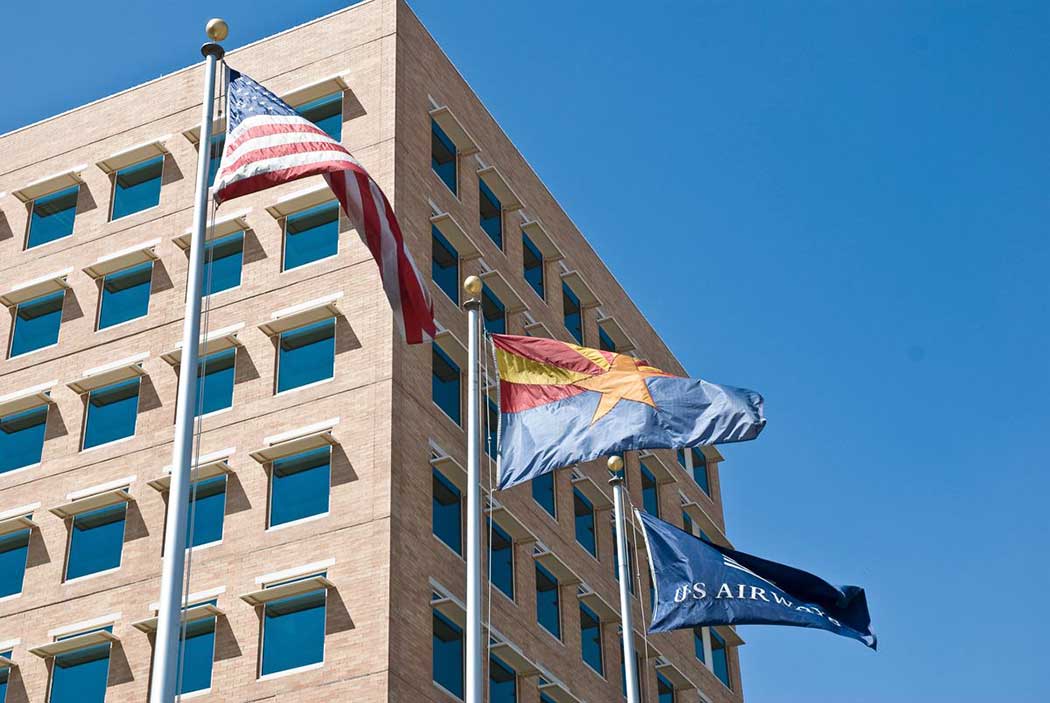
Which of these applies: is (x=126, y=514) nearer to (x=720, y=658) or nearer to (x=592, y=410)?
(x=592, y=410)

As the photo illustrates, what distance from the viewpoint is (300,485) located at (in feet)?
111

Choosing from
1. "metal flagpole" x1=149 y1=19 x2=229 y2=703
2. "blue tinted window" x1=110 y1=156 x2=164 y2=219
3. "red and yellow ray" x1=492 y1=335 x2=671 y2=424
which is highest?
"blue tinted window" x1=110 y1=156 x2=164 y2=219

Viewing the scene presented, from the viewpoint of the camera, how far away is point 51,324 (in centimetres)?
3988

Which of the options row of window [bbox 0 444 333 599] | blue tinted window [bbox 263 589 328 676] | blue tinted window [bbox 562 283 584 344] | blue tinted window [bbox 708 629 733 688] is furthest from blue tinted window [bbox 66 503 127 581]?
blue tinted window [bbox 708 629 733 688]

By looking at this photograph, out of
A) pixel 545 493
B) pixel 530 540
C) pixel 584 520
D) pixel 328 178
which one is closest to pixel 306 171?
pixel 328 178

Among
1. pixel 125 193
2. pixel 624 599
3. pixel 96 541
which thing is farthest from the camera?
pixel 125 193

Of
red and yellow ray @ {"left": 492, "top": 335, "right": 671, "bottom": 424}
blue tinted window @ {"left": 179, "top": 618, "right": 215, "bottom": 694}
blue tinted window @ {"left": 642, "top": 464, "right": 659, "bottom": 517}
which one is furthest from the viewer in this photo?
blue tinted window @ {"left": 642, "top": 464, "right": 659, "bottom": 517}

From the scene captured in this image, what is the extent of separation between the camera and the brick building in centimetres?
3244

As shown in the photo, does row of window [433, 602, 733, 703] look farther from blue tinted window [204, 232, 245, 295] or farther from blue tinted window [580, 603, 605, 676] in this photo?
blue tinted window [204, 232, 245, 295]

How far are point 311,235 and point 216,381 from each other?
4027 millimetres

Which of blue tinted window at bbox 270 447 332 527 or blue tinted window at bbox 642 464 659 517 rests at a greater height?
blue tinted window at bbox 642 464 659 517

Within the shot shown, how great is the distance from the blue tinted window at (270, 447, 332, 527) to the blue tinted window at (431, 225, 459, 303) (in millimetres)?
6072

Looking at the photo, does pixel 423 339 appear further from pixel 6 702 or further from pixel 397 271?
pixel 6 702

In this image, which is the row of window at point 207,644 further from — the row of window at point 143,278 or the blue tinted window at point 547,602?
the row of window at point 143,278
